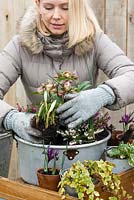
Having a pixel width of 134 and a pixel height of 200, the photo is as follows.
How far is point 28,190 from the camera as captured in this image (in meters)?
1.31

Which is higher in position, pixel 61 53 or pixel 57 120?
pixel 61 53

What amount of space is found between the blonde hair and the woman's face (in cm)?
2

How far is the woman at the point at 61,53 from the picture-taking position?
155cm

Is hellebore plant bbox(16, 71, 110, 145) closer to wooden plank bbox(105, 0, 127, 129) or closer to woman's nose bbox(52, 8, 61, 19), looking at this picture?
woman's nose bbox(52, 8, 61, 19)

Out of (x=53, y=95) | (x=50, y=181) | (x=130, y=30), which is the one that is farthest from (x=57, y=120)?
(x=130, y=30)

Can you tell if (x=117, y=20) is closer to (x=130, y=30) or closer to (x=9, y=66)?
(x=130, y=30)

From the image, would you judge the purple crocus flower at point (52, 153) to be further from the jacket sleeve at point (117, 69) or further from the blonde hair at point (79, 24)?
the blonde hair at point (79, 24)

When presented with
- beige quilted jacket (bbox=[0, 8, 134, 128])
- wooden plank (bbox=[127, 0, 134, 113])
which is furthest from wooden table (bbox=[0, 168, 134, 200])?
wooden plank (bbox=[127, 0, 134, 113])

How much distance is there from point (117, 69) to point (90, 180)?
1.73 feet

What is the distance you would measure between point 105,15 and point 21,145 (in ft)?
3.27

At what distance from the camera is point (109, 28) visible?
2252 mm

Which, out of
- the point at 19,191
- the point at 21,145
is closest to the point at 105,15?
the point at 21,145

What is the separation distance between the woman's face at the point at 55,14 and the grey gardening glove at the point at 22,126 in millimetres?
347

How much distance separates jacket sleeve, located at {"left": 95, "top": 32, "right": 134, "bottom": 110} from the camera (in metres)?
1.51
